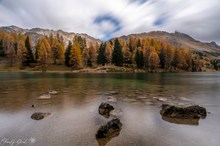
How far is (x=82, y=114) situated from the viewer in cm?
1358

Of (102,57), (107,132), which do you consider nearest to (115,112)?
(107,132)

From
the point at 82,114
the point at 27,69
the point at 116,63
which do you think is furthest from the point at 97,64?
the point at 82,114

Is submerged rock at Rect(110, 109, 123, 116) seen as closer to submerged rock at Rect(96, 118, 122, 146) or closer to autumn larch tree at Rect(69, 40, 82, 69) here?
submerged rock at Rect(96, 118, 122, 146)

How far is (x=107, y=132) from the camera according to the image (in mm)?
9352

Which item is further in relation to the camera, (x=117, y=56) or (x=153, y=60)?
(x=153, y=60)

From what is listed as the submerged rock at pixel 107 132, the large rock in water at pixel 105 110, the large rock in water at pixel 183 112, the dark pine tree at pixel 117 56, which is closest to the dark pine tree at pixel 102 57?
the dark pine tree at pixel 117 56

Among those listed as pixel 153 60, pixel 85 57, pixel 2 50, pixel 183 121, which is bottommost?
pixel 183 121

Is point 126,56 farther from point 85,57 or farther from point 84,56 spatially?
point 84,56

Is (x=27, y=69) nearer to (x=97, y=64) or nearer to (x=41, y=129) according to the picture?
(x=97, y=64)

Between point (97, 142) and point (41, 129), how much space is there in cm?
420

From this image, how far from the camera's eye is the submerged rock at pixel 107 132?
873 cm

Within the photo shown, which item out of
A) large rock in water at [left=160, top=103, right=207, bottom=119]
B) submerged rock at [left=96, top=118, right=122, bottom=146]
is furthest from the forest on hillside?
submerged rock at [left=96, top=118, right=122, bottom=146]

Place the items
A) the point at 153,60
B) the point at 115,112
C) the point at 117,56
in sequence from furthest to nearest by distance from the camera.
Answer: the point at 153,60, the point at 117,56, the point at 115,112

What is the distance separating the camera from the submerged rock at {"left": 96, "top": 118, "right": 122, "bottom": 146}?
28.6ft
